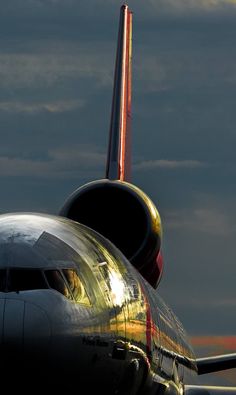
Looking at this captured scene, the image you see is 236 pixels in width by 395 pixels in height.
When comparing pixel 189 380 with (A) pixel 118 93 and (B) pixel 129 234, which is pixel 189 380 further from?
(A) pixel 118 93

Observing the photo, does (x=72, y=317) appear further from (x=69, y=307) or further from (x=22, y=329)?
(x=22, y=329)

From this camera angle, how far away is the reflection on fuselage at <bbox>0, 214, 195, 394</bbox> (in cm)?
1523

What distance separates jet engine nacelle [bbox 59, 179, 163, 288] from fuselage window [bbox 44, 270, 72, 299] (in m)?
10.3

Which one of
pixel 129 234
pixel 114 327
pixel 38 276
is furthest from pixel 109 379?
pixel 129 234

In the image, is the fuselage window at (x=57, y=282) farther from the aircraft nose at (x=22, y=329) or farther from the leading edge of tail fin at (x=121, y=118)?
the leading edge of tail fin at (x=121, y=118)

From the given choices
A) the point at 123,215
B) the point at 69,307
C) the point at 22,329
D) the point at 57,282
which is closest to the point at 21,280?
the point at 57,282

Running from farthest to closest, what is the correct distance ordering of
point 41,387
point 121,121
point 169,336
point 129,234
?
point 121,121, point 129,234, point 169,336, point 41,387

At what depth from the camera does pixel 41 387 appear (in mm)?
15461

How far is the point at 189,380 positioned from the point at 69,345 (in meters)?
9.76

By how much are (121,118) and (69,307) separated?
64.7 feet

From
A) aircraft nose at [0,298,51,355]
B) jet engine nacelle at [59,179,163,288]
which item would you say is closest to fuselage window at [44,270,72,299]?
aircraft nose at [0,298,51,355]

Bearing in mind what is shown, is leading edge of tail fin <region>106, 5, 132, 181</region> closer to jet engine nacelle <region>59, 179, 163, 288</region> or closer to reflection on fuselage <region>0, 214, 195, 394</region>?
jet engine nacelle <region>59, 179, 163, 288</region>

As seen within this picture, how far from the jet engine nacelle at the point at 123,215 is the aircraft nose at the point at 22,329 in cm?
1107

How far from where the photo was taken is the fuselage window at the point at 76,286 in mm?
16016
